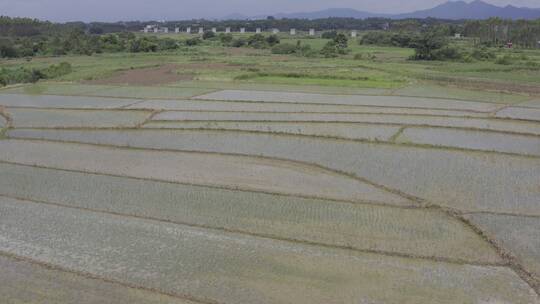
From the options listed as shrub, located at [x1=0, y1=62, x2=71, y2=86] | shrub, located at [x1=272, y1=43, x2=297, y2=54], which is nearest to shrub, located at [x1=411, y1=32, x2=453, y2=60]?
shrub, located at [x1=272, y1=43, x2=297, y2=54]

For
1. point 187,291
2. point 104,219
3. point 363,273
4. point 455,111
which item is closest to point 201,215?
point 104,219

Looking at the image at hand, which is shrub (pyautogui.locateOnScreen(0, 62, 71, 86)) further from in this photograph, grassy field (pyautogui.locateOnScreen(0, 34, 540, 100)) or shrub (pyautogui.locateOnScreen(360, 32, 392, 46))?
shrub (pyautogui.locateOnScreen(360, 32, 392, 46))

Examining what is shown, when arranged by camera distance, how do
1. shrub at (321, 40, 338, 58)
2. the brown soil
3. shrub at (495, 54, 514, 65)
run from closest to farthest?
1. the brown soil
2. shrub at (495, 54, 514, 65)
3. shrub at (321, 40, 338, 58)

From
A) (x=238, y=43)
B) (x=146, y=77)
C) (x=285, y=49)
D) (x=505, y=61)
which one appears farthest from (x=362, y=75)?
(x=238, y=43)

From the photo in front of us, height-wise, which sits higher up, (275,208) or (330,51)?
(330,51)

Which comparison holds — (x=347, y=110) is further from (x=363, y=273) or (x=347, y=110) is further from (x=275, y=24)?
(x=275, y=24)

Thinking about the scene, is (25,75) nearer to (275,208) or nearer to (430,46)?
(275,208)
